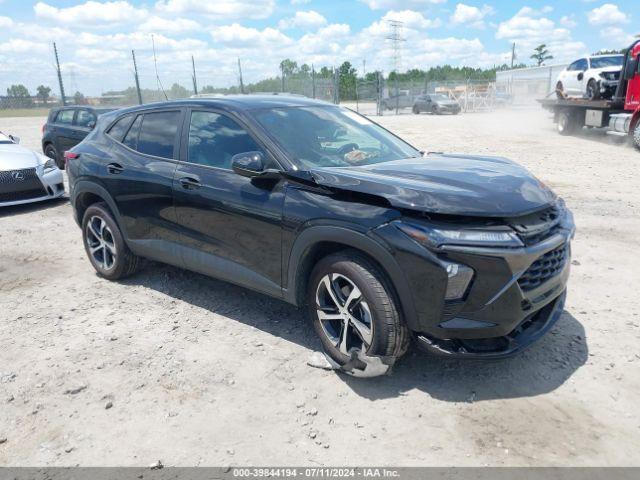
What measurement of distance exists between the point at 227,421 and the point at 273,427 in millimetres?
281

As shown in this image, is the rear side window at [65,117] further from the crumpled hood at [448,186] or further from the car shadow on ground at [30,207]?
the crumpled hood at [448,186]

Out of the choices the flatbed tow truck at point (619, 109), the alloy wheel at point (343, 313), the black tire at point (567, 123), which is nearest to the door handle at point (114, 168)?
the alloy wheel at point (343, 313)

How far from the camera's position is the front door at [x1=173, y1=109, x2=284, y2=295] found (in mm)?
3645

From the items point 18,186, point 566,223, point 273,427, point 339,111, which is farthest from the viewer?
point 18,186

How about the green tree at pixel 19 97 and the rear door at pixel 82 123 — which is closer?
the rear door at pixel 82 123

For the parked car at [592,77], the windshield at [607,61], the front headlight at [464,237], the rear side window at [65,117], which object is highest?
the windshield at [607,61]

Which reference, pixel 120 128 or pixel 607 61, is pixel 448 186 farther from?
pixel 607 61

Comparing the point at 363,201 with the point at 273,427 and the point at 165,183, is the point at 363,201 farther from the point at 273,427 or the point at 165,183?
the point at 165,183

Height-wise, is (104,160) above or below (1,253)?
above

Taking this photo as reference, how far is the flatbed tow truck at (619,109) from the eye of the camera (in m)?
13.7

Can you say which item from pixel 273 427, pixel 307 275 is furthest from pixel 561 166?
pixel 273 427

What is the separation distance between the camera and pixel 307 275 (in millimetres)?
3549

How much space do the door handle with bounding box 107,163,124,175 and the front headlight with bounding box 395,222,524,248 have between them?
3.05m

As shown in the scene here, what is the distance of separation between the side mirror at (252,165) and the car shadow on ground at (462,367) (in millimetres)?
1287
